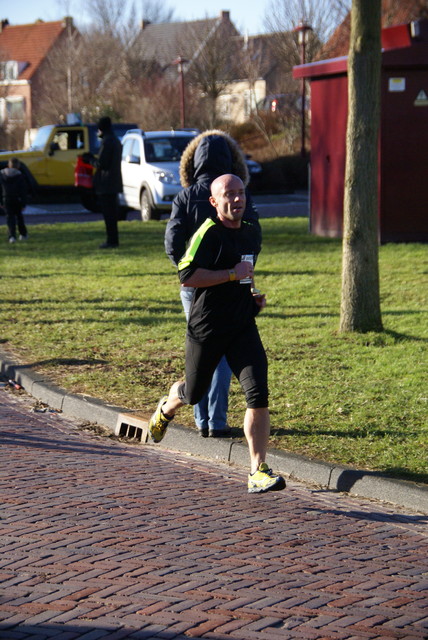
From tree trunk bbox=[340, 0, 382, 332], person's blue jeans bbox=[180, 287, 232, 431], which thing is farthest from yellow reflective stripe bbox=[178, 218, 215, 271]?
tree trunk bbox=[340, 0, 382, 332]

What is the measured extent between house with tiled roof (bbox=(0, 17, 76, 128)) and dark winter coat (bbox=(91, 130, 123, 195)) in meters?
57.2

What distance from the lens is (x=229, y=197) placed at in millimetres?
6020

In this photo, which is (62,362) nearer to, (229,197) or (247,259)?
(247,259)

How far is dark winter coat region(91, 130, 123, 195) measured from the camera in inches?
689

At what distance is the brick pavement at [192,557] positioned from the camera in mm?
4219

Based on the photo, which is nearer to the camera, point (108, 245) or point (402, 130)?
point (402, 130)

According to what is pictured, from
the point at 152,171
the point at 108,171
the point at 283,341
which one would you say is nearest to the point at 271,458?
the point at 283,341

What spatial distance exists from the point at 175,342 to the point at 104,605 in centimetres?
613

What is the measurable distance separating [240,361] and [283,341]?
13.7 ft

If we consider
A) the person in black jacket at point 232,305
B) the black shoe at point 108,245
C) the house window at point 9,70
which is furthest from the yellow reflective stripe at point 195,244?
the house window at point 9,70

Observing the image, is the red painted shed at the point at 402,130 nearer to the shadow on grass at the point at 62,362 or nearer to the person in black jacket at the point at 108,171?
the person in black jacket at the point at 108,171

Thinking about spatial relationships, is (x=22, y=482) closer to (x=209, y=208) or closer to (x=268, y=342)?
(x=209, y=208)

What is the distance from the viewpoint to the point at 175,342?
10.4m

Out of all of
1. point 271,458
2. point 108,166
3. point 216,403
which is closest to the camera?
point 271,458
